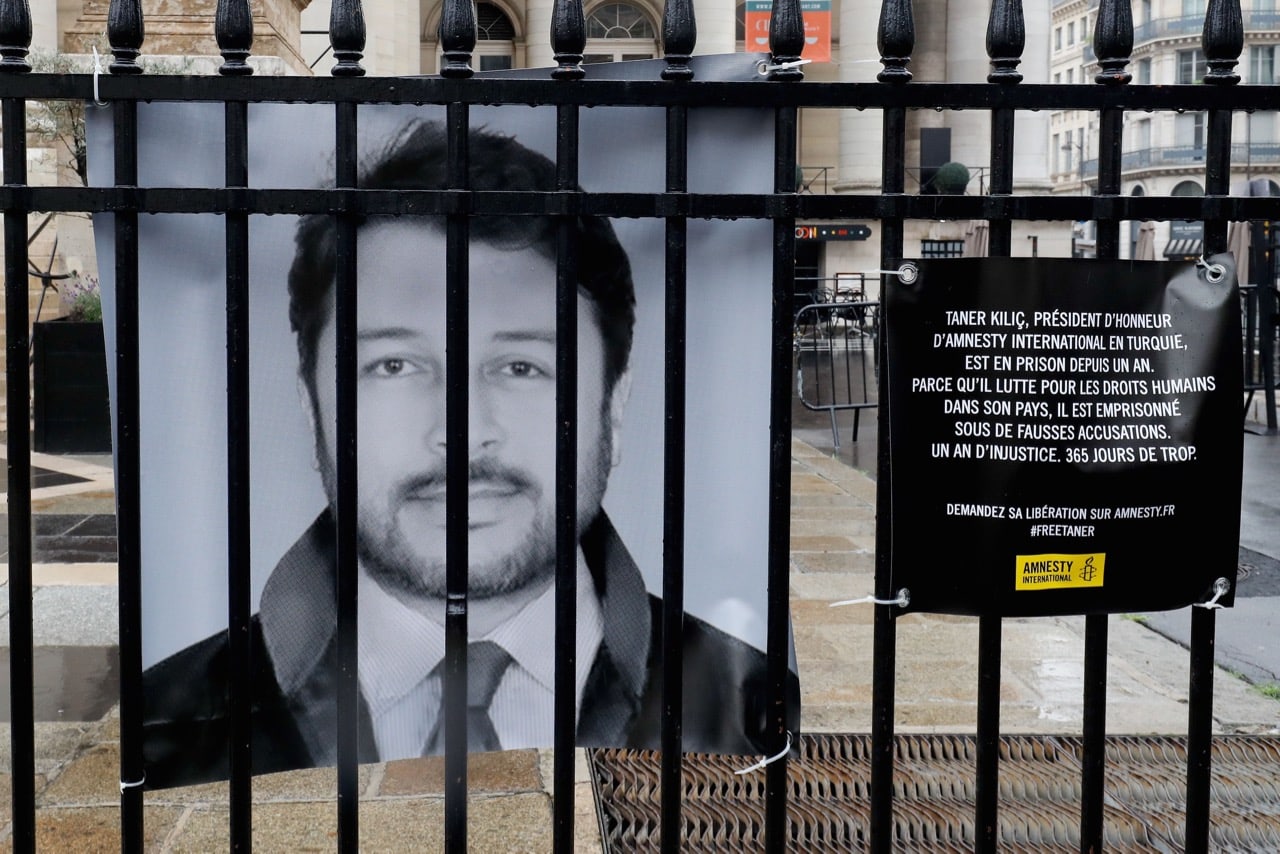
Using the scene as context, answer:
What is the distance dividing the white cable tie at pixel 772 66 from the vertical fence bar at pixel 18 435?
4.21 ft

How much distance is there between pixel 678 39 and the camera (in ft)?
7.76

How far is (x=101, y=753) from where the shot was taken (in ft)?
12.5

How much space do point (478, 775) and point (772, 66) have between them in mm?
2154

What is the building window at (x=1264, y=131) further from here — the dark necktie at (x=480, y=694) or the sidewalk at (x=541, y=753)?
the dark necktie at (x=480, y=694)

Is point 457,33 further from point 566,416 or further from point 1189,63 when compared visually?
point 1189,63

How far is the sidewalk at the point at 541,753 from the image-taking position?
10.8 feet

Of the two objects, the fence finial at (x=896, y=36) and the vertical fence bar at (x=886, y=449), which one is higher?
the fence finial at (x=896, y=36)

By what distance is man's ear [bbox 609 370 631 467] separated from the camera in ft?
8.36

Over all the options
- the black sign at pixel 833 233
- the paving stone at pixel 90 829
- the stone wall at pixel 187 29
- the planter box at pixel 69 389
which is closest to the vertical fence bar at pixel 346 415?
the paving stone at pixel 90 829

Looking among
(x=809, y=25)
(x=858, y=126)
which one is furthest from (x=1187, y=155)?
(x=809, y=25)

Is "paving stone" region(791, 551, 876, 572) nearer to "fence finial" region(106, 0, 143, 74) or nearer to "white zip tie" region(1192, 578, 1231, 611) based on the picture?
"white zip tie" region(1192, 578, 1231, 611)

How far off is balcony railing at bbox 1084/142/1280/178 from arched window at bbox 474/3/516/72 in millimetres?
42395

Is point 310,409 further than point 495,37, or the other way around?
point 495,37

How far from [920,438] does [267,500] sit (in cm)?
121
